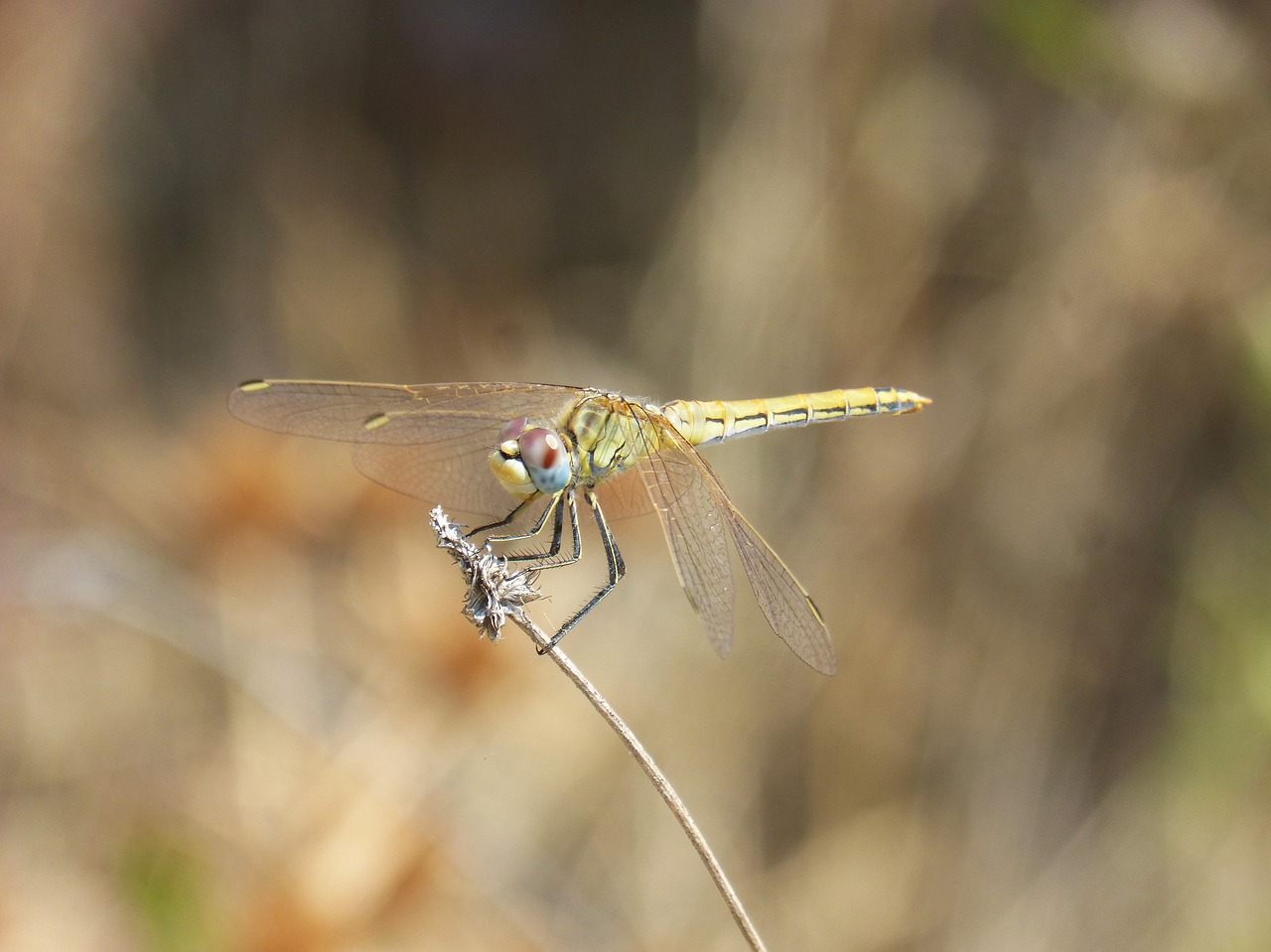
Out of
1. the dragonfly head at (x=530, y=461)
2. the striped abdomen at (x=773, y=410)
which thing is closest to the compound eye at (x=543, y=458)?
the dragonfly head at (x=530, y=461)

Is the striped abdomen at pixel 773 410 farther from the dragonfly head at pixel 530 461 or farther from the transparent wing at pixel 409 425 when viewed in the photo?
the dragonfly head at pixel 530 461

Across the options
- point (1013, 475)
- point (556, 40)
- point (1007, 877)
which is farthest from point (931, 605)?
point (556, 40)

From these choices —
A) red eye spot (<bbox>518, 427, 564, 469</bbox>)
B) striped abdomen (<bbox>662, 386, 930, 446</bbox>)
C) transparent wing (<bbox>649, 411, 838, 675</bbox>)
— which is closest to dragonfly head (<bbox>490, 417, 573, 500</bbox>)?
red eye spot (<bbox>518, 427, 564, 469</bbox>)

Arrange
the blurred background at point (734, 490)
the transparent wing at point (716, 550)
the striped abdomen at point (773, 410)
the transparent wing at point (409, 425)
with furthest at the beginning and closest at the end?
the blurred background at point (734, 490), the striped abdomen at point (773, 410), the transparent wing at point (409, 425), the transparent wing at point (716, 550)

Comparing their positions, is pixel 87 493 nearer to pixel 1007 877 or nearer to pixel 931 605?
pixel 931 605

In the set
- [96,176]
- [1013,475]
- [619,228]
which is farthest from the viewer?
[619,228]

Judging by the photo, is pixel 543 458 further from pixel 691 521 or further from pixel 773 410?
pixel 773 410
